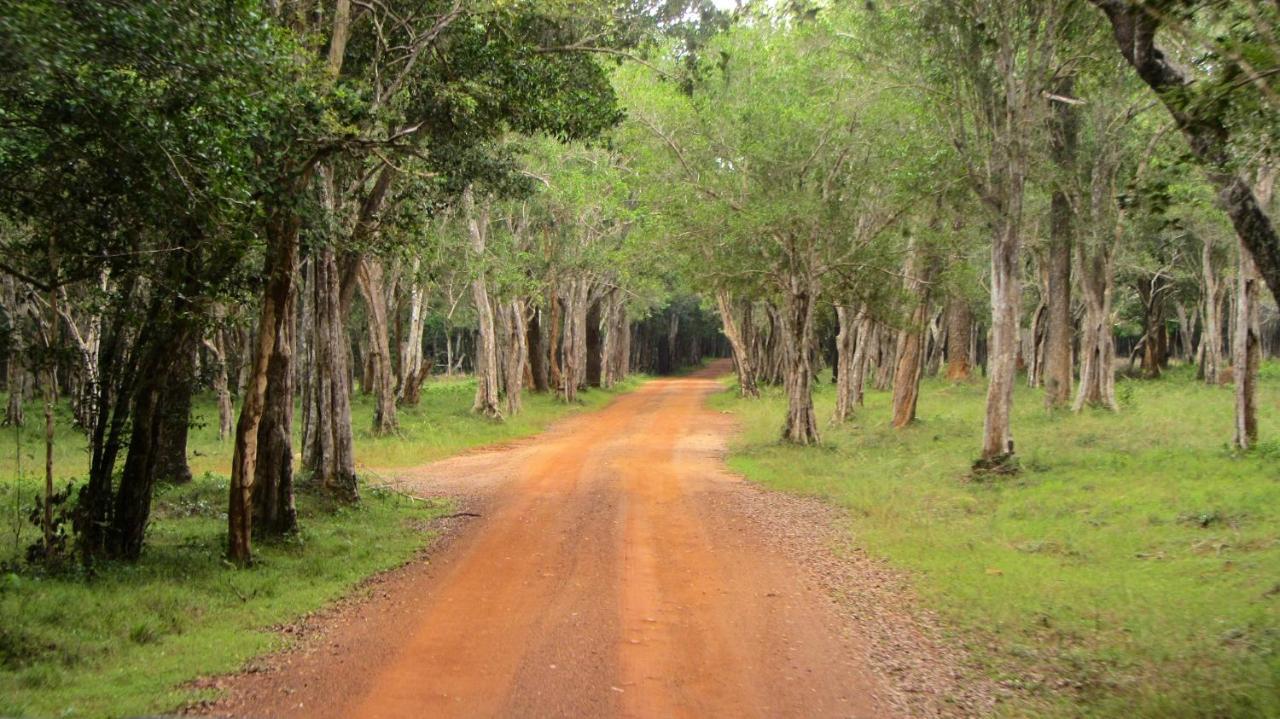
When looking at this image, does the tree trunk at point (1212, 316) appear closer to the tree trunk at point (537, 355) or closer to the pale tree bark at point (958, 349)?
the pale tree bark at point (958, 349)

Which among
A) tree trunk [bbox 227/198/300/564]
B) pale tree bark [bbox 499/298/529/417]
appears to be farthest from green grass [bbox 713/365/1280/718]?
pale tree bark [bbox 499/298/529/417]

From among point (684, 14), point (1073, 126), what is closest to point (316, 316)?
point (684, 14)

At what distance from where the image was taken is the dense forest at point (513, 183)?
689 cm

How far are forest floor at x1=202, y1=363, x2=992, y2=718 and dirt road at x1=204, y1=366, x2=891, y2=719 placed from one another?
2 centimetres

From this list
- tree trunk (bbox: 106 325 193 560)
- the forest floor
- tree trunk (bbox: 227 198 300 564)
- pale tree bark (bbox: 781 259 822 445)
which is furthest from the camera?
pale tree bark (bbox: 781 259 822 445)

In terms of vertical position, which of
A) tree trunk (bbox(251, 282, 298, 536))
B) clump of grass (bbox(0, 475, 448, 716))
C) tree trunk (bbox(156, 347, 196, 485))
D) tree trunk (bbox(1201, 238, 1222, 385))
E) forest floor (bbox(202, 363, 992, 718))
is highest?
tree trunk (bbox(1201, 238, 1222, 385))

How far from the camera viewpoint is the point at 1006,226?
15.0 metres

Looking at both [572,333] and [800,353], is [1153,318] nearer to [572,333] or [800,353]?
[572,333]

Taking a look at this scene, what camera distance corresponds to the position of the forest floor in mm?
5773

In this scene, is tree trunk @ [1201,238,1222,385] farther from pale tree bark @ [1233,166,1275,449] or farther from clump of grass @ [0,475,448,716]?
clump of grass @ [0,475,448,716]

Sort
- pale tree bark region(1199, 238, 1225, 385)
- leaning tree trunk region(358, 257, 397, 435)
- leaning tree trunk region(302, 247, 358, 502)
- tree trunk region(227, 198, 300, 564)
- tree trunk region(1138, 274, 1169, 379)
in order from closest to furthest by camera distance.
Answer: tree trunk region(227, 198, 300, 564), leaning tree trunk region(302, 247, 358, 502), leaning tree trunk region(358, 257, 397, 435), pale tree bark region(1199, 238, 1225, 385), tree trunk region(1138, 274, 1169, 379)

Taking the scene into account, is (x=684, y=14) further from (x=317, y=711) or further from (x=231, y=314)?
(x=317, y=711)

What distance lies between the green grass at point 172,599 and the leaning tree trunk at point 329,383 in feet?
1.40

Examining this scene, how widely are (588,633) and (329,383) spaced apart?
22.8ft
